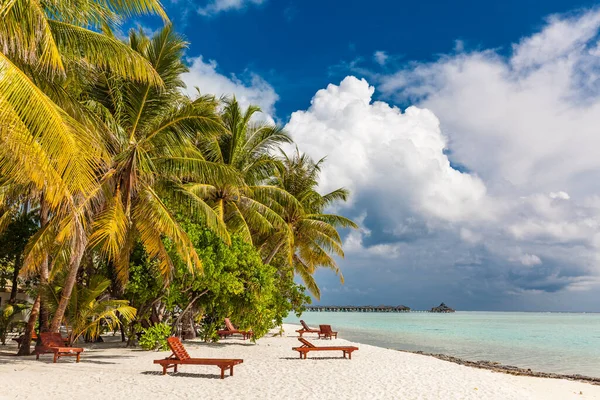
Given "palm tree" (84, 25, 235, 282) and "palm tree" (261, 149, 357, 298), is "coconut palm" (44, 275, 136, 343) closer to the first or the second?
"palm tree" (84, 25, 235, 282)

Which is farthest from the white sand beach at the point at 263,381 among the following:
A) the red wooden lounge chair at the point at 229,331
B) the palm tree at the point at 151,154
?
the red wooden lounge chair at the point at 229,331

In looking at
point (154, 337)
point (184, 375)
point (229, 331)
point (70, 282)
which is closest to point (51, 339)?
point (70, 282)

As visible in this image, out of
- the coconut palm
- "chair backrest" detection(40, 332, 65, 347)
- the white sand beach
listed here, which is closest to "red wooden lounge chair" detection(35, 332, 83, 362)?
"chair backrest" detection(40, 332, 65, 347)

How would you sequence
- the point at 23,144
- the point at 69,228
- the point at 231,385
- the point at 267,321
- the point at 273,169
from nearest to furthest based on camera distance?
the point at 23,144
the point at 231,385
the point at 69,228
the point at 267,321
the point at 273,169

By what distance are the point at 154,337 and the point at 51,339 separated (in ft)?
10.7

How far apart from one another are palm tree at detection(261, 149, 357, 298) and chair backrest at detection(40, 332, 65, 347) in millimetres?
11606

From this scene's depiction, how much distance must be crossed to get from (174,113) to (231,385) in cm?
740

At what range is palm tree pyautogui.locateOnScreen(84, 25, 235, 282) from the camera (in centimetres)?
1207

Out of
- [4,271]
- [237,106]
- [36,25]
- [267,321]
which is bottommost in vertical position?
[267,321]

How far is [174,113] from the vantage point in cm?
1323

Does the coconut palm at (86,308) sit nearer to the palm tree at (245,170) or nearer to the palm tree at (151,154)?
the palm tree at (151,154)

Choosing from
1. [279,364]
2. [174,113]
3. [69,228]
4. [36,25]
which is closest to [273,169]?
[174,113]

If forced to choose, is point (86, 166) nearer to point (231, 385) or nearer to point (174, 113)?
point (231, 385)

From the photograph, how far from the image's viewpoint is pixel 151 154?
45.7ft
